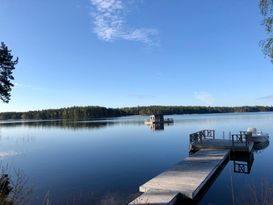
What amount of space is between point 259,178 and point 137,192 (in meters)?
7.57

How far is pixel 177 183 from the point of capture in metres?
11.1

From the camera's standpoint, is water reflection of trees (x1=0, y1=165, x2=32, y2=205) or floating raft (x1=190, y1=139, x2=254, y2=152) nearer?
water reflection of trees (x1=0, y1=165, x2=32, y2=205)

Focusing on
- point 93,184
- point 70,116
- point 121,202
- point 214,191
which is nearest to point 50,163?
point 93,184

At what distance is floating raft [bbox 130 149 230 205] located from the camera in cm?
934

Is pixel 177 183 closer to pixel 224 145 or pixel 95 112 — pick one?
pixel 224 145

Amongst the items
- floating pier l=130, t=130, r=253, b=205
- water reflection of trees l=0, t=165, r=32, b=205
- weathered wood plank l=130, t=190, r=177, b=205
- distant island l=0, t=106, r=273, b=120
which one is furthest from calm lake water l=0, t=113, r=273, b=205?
distant island l=0, t=106, r=273, b=120

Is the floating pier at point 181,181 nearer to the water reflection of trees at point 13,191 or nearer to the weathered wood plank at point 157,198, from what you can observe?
the weathered wood plank at point 157,198

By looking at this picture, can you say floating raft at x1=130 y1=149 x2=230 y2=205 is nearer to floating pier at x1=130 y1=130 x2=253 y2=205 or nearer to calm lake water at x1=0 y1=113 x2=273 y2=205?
floating pier at x1=130 y1=130 x2=253 y2=205

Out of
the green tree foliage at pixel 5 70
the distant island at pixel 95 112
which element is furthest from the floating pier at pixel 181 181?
the distant island at pixel 95 112

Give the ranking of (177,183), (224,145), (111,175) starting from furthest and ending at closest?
(224,145)
(111,175)
(177,183)

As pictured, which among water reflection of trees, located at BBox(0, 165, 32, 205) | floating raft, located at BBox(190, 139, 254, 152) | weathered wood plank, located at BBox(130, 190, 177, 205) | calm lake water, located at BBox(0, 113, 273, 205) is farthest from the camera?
floating raft, located at BBox(190, 139, 254, 152)

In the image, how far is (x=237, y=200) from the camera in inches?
433

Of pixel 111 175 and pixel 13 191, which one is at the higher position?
pixel 13 191

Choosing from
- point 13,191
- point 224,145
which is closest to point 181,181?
point 13,191
